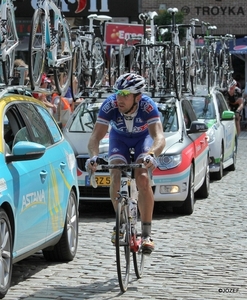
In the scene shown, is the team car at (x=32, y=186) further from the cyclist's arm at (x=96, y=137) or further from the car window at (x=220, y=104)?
the car window at (x=220, y=104)

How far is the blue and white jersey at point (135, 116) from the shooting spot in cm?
857

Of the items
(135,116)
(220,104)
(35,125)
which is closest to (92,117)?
(220,104)

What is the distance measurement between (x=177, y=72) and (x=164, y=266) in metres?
7.25

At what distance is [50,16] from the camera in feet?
44.0

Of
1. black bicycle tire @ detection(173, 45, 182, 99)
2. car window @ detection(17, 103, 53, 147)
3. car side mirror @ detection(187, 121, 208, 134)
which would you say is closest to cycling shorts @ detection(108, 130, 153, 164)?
car window @ detection(17, 103, 53, 147)

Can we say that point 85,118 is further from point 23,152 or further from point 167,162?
point 23,152

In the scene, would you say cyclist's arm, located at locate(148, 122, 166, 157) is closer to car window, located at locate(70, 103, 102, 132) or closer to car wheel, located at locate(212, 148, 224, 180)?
car window, located at locate(70, 103, 102, 132)

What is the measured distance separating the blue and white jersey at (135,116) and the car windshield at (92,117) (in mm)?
5143

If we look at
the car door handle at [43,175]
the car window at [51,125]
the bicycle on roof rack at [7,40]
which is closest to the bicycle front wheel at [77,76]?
the bicycle on roof rack at [7,40]

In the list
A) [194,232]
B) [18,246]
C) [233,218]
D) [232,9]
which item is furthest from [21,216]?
[232,9]

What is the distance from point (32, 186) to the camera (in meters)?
8.16

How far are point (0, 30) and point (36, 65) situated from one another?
729 mm

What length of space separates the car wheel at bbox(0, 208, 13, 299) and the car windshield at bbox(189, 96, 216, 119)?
10.6m

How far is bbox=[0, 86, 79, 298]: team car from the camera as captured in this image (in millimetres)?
7617
